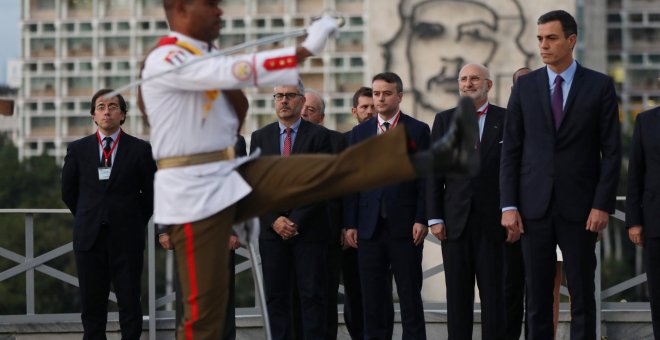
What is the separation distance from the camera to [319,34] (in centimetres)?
637

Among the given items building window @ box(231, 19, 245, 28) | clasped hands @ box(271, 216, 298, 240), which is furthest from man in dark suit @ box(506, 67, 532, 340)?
building window @ box(231, 19, 245, 28)

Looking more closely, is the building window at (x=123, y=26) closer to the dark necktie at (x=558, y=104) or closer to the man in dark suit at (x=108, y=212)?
the man in dark suit at (x=108, y=212)

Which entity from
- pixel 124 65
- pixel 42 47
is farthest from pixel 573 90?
pixel 42 47

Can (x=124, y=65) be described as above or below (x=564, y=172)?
above

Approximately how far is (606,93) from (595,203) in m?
0.63

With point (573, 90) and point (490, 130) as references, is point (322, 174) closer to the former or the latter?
point (573, 90)

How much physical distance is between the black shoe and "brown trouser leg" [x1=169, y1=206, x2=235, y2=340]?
3.11 feet

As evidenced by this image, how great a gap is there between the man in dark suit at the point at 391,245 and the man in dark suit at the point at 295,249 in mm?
303

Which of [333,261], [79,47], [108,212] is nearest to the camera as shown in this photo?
[108,212]

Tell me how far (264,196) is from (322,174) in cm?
32

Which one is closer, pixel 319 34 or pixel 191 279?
pixel 319 34

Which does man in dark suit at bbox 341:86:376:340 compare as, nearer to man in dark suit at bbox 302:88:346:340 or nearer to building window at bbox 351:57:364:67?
man in dark suit at bbox 302:88:346:340

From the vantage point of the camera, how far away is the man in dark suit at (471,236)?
9.02m

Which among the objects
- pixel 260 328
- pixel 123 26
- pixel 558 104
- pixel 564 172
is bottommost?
pixel 260 328
